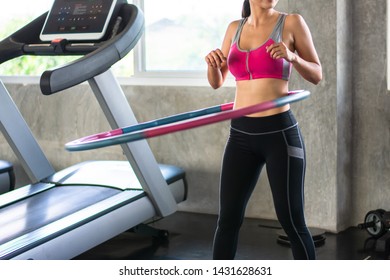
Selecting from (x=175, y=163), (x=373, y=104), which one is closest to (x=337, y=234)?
(x=373, y=104)

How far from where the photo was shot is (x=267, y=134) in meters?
2.82

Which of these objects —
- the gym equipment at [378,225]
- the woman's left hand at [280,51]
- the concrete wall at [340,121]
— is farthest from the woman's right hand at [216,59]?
the gym equipment at [378,225]

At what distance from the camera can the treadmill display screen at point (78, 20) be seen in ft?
13.1

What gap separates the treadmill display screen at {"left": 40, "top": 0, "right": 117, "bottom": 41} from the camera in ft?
13.1

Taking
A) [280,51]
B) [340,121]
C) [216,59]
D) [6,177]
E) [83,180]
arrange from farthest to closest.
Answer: [6,177], [83,180], [340,121], [216,59], [280,51]

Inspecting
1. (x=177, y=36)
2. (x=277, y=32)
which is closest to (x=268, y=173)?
(x=277, y=32)

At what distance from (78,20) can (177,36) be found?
50.4 inches

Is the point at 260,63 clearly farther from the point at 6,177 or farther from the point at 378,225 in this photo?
the point at 6,177

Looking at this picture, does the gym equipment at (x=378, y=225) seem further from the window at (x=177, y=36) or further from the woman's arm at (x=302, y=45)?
the woman's arm at (x=302, y=45)

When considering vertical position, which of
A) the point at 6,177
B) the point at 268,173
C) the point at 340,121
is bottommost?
the point at 6,177

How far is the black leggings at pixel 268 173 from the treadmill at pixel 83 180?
97 centimetres

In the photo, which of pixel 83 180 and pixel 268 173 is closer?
pixel 268 173

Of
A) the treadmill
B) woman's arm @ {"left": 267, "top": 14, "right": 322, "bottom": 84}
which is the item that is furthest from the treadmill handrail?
woman's arm @ {"left": 267, "top": 14, "right": 322, "bottom": 84}
